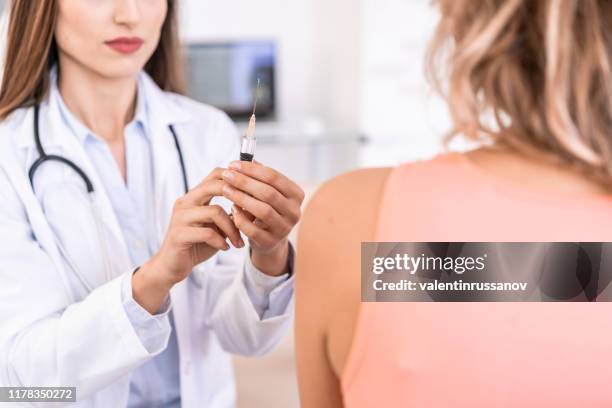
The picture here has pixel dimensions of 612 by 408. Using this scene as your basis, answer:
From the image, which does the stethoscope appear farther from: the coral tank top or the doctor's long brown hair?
the coral tank top

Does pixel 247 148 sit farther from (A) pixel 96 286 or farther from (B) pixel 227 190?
(A) pixel 96 286

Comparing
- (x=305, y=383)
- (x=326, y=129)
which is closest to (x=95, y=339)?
(x=305, y=383)

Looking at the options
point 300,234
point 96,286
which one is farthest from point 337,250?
point 96,286

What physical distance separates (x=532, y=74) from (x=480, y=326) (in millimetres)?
177

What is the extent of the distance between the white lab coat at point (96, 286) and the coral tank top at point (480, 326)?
0.25 m

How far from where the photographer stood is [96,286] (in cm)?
75

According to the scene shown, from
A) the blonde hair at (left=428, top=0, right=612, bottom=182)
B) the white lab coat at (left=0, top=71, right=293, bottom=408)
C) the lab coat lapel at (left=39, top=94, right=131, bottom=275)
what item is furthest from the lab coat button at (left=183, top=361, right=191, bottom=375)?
the blonde hair at (left=428, top=0, right=612, bottom=182)

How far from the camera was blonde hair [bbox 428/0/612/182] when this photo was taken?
47 centimetres

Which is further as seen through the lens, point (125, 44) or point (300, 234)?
point (125, 44)

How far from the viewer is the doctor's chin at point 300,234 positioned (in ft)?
1.62

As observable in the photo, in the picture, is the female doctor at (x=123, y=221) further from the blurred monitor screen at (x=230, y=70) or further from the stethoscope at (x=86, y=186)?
the blurred monitor screen at (x=230, y=70)

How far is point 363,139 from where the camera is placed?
319 centimetres

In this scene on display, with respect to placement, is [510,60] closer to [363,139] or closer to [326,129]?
[363,139]

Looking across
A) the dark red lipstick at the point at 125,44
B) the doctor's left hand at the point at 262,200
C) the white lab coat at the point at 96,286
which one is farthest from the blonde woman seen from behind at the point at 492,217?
the dark red lipstick at the point at 125,44
